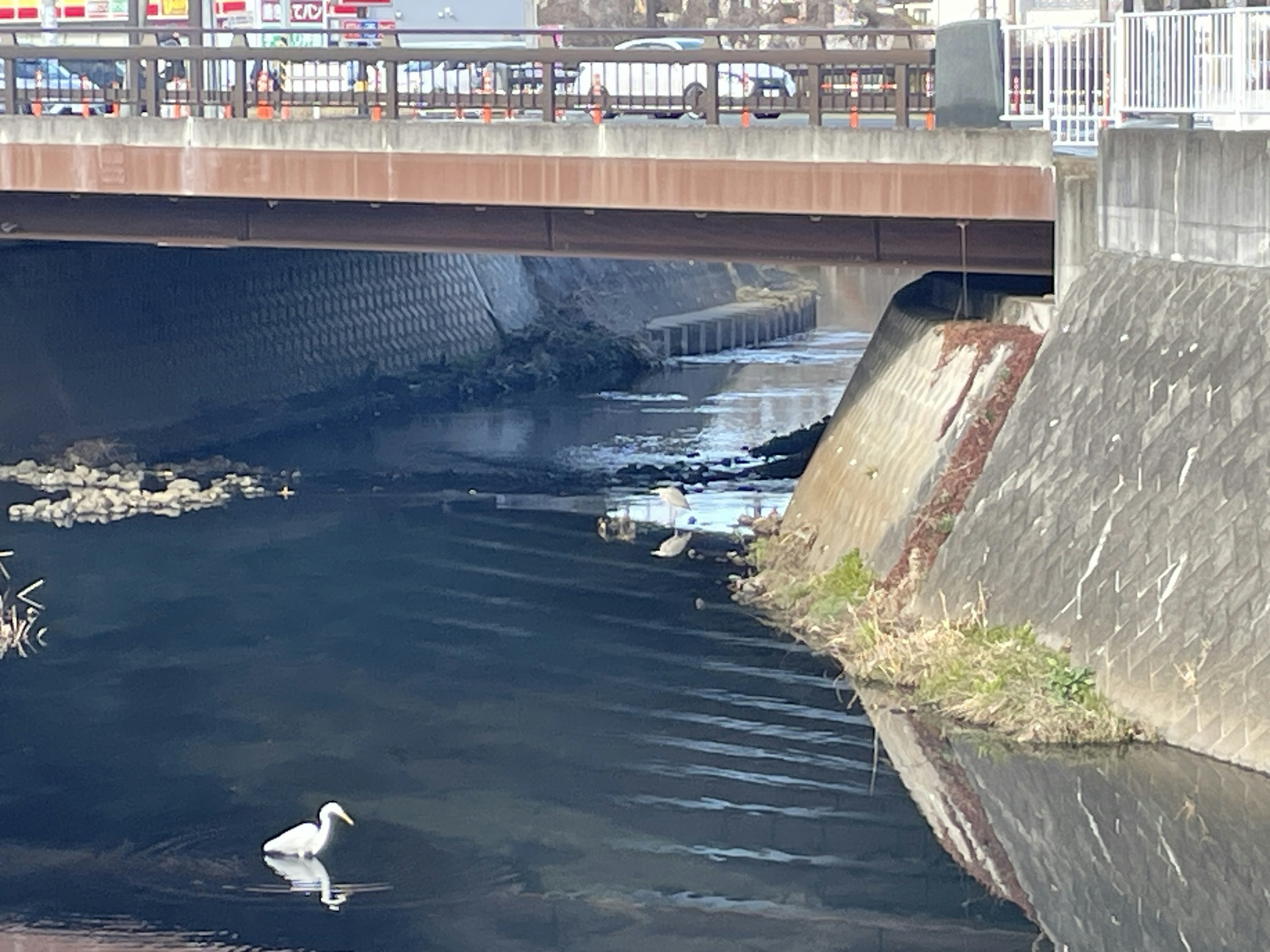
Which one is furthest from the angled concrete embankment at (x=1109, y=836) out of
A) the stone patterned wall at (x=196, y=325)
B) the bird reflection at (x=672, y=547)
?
the stone patterned wall at (x=196, y=325)

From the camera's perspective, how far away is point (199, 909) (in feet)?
54.3

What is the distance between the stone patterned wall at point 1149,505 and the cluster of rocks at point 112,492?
1583 cm

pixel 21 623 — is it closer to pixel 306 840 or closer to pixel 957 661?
pixel 306 840

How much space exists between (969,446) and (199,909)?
11.1m

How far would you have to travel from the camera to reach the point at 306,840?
17.4 m

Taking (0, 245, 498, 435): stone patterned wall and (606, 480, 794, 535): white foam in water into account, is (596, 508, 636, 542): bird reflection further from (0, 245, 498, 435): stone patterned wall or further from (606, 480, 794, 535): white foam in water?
(0, 245, 498, 435): stone patterned wall

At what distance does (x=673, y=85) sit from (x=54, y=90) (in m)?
10.6

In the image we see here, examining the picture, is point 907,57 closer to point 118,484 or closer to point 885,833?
point 885,833

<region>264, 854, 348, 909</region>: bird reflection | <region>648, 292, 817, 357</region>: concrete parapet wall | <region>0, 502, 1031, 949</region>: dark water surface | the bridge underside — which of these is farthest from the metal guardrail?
<region>648, 292, 817, 357</region>: concrete parapet wall

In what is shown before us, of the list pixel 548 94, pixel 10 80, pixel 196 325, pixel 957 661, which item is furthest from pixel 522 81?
pixel 196 325

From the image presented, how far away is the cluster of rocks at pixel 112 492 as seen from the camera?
33.3m

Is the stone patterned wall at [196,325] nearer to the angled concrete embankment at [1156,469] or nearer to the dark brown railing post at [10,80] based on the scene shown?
the dark brown railing post at [10,80]

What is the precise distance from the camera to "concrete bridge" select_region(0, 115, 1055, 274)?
84.4ft

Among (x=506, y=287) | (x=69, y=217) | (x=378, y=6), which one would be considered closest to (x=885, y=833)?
(x=69, y=217)
